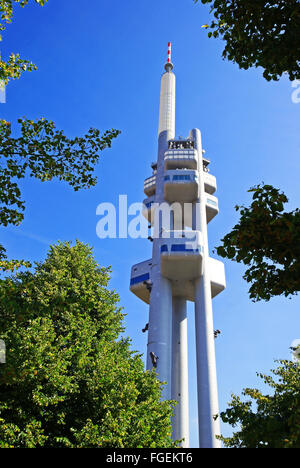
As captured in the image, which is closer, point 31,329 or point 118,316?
point 31,329

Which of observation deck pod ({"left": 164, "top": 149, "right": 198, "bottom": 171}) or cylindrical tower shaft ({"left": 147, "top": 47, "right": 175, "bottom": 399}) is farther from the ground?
observation deck pod ({"left": 164, "top": 149, "right": 198, "bottom": 171})

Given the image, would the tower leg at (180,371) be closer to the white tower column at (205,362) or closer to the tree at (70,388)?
the white tower column at (205,362)

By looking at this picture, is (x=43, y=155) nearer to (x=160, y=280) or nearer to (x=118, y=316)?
(x=118, y=316)

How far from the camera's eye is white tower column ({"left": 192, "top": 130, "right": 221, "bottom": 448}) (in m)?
36.8

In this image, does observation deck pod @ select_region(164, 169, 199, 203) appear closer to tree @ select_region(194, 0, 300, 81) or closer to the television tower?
the television tower

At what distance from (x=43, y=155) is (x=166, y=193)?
4333cm

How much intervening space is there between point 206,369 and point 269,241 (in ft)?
118

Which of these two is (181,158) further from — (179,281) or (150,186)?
(179,281)

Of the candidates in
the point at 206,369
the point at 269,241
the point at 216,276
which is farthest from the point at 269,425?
the point at 216,276

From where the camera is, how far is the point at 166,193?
52.8 metres

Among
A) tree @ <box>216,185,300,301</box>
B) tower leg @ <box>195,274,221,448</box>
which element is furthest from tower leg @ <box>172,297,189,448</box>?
tree @ <box>216,185,300,301</box>

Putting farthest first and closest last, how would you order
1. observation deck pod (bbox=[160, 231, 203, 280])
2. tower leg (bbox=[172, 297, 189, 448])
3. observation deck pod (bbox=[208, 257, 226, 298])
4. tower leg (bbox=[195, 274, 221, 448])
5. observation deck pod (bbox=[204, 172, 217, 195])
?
observation deck pod (bbox=[204, 172, 217, 195]), observation deck pod (bbox=[208, 257, 226, 298]), observation deck pod (bbox=[160, 231, 203, 280]), tower leg (bbox=[172, 297, 189, 448]), tower leg (bbox=[195, 274, 221, 448])
